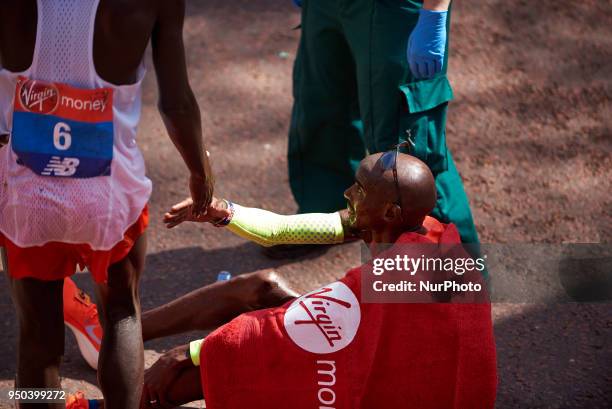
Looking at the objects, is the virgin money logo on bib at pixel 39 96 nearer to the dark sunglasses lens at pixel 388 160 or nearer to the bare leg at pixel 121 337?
the bare leg at pixel 121 337

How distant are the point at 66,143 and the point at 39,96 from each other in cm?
13

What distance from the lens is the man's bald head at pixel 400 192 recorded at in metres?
2.67

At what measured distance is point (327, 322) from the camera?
2.65m

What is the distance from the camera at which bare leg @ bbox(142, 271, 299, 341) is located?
3.12 metres

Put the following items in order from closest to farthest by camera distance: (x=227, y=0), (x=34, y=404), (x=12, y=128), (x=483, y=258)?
(x=12, y=128), (x=34, y=404), (x=483, y=258), (x=227, y=0)

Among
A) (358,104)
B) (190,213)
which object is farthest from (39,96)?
(358,104)

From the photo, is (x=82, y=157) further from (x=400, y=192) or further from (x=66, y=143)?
(x=400, y=192)

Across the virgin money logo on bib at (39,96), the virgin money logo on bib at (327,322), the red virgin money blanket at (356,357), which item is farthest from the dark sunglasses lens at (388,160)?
the virgin money logo on bib at (39,96)

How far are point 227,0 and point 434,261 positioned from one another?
11.7ft

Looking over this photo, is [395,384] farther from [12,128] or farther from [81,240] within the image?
[12,128]

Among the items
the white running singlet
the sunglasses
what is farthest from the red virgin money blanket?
the white running singlet

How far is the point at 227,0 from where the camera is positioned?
5.89 metres

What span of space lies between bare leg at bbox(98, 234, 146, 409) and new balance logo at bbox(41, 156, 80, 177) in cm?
34

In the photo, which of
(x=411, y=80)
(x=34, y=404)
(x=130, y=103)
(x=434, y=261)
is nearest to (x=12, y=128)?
(x=130, y=103)
